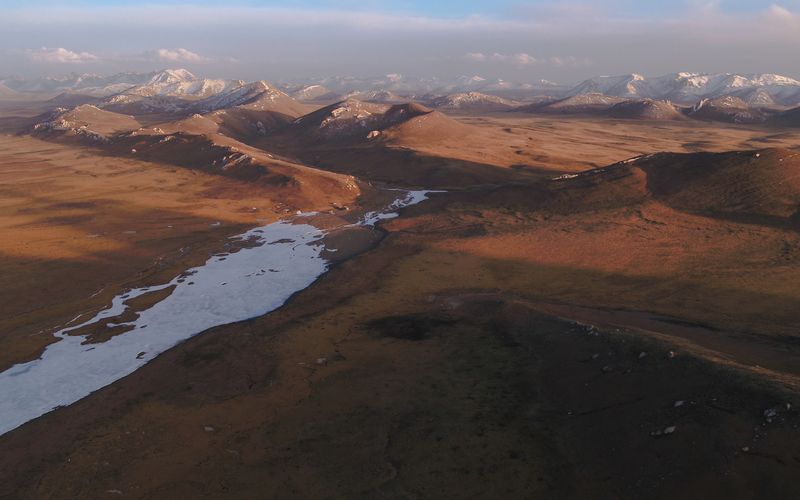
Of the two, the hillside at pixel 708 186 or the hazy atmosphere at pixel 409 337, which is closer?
the hazy atmosphere at pixel 409 337

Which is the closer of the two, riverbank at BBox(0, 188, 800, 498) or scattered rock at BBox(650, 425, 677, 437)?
riverbank at BBox(0, 188, 800, 498)

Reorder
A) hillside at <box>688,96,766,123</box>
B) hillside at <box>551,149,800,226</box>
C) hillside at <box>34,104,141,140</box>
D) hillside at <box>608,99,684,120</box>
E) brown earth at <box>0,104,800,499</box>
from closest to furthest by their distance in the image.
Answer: brown earth at <box>0,104,800,499</box> → hillside at <box>551,149,800,226</box> → hillside at <box>34,104,141,140</box> → hillside at <box>688,96,766,123</box> → hillside at <box>608,99,684,120</box>

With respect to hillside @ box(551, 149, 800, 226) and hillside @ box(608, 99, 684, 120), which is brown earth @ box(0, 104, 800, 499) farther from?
hillside @ box(608, 99, 684, 120)

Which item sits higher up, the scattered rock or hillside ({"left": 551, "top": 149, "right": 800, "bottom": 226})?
hillside ({"left": 551, "top": 149, "right": 800, "bottom": 226})

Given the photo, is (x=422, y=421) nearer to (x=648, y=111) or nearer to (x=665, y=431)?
(x=665, y=431)

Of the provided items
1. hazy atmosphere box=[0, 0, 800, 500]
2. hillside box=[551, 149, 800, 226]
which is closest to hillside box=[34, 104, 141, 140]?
hazy atmosphere box=[0, 0, 800, 500]

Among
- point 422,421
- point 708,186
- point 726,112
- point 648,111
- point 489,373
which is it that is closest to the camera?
point 422,421

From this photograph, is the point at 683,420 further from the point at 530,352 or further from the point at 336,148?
the point at 336,148

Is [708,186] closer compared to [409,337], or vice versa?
[409,337]

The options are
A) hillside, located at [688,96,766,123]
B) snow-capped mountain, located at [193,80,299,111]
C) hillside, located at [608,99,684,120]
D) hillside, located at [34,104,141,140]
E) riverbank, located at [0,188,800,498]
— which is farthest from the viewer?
hillside, located at [608,99,684,120]

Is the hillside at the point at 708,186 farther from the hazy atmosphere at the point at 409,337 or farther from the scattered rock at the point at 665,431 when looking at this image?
the scattered rock at the point at 665,431

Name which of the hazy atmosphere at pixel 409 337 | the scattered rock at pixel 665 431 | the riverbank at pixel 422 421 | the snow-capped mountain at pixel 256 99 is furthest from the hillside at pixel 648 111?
the scattered rock at pixel 665 431

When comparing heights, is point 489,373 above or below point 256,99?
below

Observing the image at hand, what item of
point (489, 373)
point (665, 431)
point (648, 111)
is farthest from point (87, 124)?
point (648, 111)
